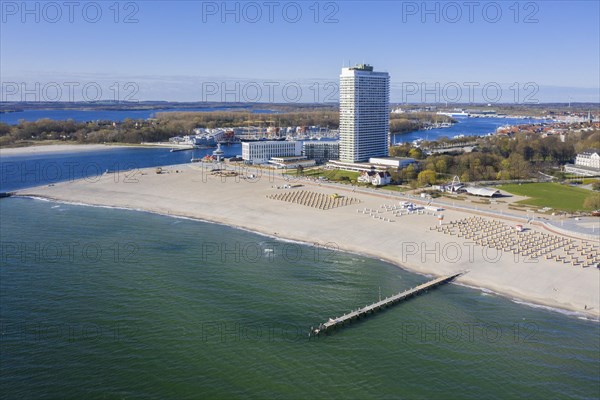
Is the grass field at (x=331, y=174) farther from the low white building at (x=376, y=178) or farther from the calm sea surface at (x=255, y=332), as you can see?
the calm sea surface at (x=255, y=332)

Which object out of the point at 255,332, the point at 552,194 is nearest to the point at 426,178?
the point at 552,194

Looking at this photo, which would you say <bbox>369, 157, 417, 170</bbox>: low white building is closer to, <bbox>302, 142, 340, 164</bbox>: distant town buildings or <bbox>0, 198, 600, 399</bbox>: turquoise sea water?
<bbox>302, 142, 340, 164</bbox>: distant town buildings

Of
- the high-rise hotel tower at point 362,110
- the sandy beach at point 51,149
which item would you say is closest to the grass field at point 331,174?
the high-rise hotel tower at point 362,110

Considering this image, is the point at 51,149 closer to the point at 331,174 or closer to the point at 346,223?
the point at 331,174

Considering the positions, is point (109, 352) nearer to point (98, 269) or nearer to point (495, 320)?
point (98, 269)

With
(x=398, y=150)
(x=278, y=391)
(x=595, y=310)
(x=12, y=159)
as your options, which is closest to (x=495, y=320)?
(x=595, y=310)

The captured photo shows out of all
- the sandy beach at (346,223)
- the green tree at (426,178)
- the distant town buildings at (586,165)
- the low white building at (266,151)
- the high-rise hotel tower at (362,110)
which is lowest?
the sandy beach at (346,223)
